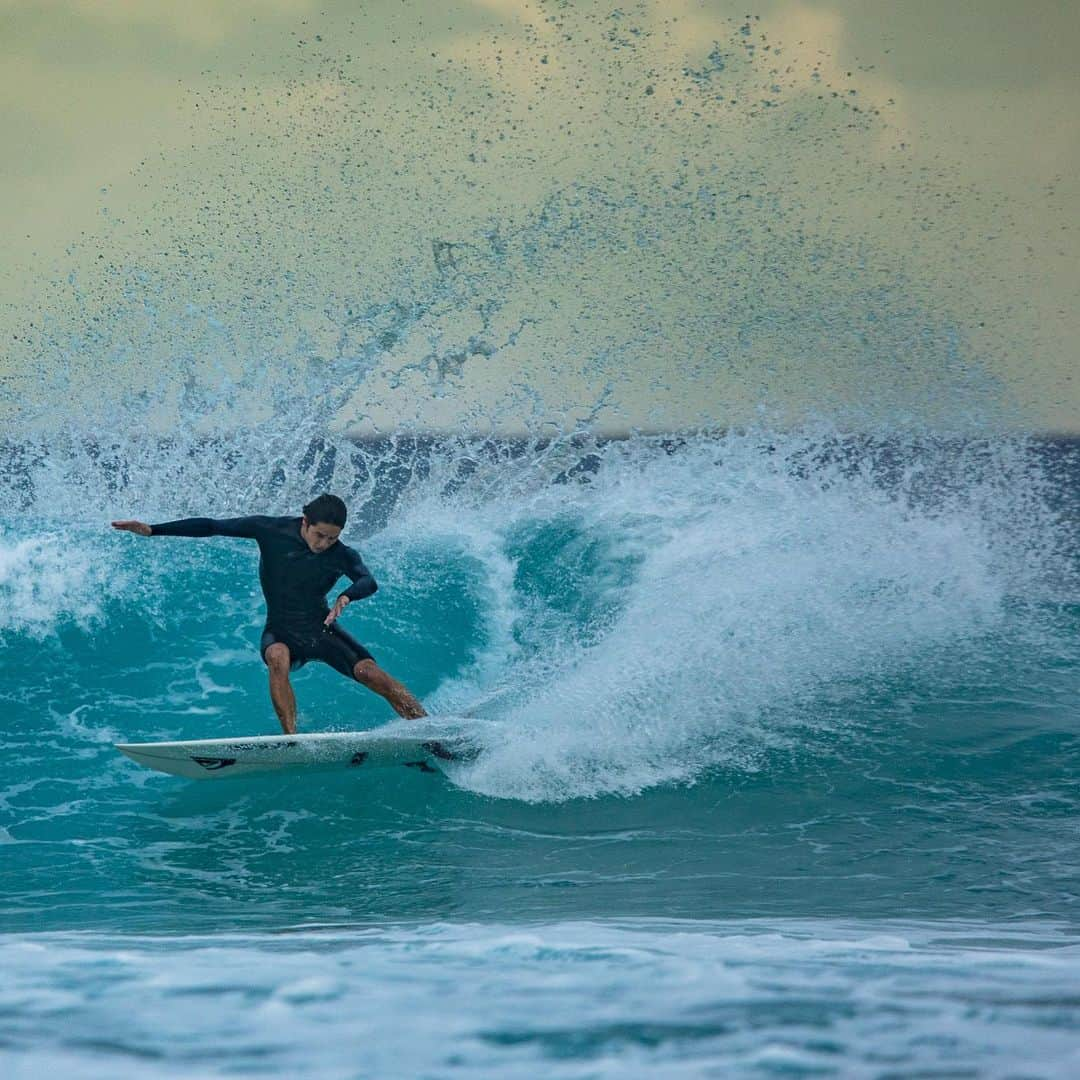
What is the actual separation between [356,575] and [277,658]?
1.79ft

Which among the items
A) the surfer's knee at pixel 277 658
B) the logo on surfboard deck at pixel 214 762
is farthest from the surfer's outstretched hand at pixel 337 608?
the logo on surfboard deck at pixel 214 762

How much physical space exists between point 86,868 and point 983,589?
7.47 meters

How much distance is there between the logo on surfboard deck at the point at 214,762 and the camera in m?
5.68

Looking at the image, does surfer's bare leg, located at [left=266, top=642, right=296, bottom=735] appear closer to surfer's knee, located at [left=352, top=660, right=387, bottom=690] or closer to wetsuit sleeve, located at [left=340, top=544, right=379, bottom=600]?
surfer's knee, located at [left=352, top=660, right=387, bottom=690]

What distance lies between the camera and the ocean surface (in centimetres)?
266

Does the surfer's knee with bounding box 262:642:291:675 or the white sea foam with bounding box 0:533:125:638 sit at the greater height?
the white sea foam with bounding box 0:533:125:638

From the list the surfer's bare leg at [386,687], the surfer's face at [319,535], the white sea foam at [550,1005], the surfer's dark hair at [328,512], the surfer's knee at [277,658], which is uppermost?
the surfer's dark hair at [328,512]

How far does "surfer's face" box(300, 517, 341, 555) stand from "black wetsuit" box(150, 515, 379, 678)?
62 mm

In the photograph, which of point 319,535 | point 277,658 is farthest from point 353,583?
point 277,658

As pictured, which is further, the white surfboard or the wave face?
the white surfboard

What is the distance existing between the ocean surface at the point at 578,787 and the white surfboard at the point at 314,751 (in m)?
0.14

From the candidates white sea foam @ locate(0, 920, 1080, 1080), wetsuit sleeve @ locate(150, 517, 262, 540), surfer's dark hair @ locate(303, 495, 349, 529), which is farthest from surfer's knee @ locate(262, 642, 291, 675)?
white sea foam @ locate(0, 920, 1080, 1080)

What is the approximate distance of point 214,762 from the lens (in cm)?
571

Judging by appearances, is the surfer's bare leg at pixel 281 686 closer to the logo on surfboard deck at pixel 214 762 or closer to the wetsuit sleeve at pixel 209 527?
the logo on surfboard deck at pixel 214 762
